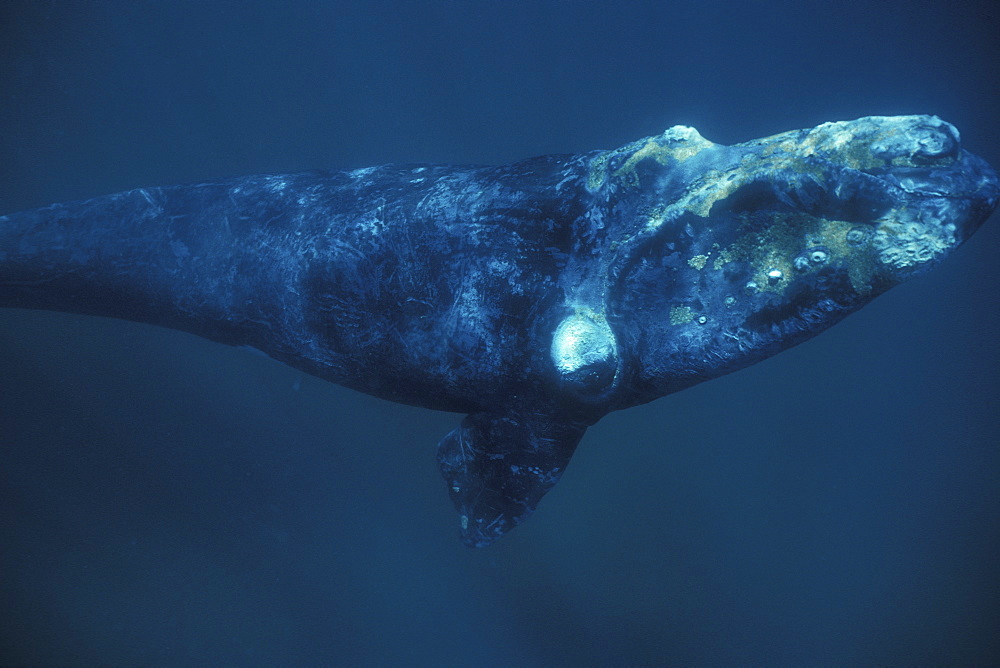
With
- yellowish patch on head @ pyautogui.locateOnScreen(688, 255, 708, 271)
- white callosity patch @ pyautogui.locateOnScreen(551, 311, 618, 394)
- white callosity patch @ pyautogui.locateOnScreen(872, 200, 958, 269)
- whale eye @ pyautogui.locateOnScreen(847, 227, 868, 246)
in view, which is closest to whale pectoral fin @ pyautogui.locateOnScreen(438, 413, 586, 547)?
white callosity patch @ pyautogui.locateOnScreen(551, 311, 618, 394)

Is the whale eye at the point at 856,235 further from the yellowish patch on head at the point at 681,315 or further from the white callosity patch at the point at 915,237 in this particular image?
the yellowish patch on head at the point at 681,315

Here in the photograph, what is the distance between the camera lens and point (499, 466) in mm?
4887

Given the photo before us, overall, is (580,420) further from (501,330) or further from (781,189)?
(781,189)

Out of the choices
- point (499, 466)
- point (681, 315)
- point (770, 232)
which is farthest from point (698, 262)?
point (499, 466)

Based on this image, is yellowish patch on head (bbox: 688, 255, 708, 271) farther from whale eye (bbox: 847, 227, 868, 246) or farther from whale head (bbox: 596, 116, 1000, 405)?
whale eye (bbox: 847, 227, 868, 246)

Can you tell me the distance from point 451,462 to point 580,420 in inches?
50.7

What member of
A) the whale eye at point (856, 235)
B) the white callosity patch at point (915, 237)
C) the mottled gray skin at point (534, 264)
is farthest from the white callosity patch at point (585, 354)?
the white callosity patch at point (915, 237)

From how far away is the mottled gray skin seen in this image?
363 cm

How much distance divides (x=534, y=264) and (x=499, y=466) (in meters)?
1.74

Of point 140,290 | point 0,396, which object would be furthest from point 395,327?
point 0,396

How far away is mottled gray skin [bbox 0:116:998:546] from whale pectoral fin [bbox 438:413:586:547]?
0.02 meters

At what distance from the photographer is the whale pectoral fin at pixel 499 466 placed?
4.71 m

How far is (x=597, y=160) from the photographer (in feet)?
15.0

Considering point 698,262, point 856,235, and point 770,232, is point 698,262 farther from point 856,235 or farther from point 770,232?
point 856,235
